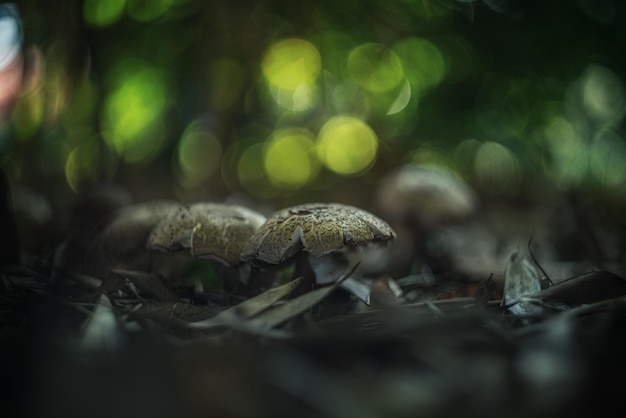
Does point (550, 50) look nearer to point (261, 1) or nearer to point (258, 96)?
point (261, 1)

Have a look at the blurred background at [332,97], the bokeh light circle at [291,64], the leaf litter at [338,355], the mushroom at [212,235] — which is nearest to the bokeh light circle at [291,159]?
the blurred background at [332,97]

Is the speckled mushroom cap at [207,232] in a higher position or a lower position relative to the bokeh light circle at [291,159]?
higher

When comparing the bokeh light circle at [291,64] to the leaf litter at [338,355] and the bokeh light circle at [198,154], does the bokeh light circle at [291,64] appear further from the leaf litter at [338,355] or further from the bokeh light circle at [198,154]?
the leaf litter at [338,355]

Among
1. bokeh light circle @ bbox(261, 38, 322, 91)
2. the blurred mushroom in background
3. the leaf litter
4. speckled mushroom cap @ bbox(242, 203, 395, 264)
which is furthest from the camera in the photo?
bokeh light circle @ bbox(261, 38, 322, 91)

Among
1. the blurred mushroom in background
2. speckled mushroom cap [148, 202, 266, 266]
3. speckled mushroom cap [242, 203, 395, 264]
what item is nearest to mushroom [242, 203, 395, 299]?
speckled mushroom cap [242, 203, 395, 264]

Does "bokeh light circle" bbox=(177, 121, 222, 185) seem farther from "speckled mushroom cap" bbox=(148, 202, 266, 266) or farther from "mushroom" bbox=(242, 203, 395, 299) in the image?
"mushroom" bbox=(242, 203, 395, 299)
